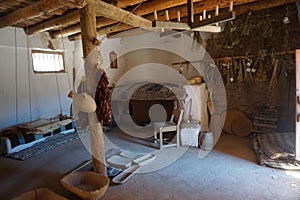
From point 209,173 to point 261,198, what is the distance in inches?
28.8

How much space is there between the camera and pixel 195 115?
424cm

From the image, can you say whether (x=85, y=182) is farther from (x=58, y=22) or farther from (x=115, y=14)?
(x=58, y=22)

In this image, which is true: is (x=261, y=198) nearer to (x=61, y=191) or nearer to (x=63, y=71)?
(x=61, y=191)

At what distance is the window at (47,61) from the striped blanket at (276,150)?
4895 mm

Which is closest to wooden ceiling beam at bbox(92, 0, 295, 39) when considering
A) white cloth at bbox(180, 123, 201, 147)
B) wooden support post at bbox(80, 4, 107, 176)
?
wooden support post at bbox(80, 4, 107, 176)

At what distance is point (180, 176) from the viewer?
2883 millimetres

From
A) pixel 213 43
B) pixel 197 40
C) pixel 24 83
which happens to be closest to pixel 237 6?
pixel 213 43

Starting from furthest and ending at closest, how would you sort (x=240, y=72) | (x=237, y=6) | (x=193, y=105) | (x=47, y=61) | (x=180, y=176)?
(x=47, y=61)
(x=240, y=72)
(x=193, y=105)
(x=237, y=6)
(x=180, y=176)

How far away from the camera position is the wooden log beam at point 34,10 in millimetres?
2495

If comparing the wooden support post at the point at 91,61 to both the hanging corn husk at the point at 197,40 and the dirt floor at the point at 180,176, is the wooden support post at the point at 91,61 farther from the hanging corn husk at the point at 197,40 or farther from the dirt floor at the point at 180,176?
the hanging corn husk at the point at 197,40

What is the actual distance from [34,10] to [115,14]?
1213 millimetres

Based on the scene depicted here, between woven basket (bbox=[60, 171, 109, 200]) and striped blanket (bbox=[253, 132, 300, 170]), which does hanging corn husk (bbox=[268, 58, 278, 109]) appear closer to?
striped blanket (bbox=[253, 132, 300, 170])

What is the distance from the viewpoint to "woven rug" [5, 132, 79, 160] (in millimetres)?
3811

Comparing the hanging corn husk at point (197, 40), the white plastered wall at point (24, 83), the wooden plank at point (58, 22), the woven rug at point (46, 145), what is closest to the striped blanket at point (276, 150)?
the hanging corn husk at point (197, 40)
